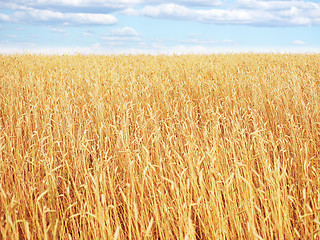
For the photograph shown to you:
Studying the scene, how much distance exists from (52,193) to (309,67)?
7.24 meters

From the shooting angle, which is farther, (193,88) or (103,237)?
(193,88)

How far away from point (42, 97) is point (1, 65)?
5.08 meters

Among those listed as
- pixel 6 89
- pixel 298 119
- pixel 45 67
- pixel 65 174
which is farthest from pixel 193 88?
pixel 45 67

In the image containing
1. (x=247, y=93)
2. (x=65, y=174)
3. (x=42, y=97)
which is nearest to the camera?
(x=65, y=174)

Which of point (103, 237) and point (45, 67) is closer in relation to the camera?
point (103, 237)

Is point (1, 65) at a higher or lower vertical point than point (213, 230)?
higher

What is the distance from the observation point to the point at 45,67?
834 centimetres

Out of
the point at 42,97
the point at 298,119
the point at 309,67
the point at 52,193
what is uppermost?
the point at 309,67

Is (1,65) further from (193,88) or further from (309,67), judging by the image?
(309,67)

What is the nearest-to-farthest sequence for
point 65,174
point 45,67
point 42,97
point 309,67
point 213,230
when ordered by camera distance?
point 213,230 → point 65,174 → point 42,97 → point 309,67 → point 45,67

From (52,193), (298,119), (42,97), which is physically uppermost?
(42,97)

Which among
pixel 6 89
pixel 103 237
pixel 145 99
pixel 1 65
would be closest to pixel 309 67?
pixel 145 99

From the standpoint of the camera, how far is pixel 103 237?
1.72m

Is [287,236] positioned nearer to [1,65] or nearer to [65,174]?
[65,174]
